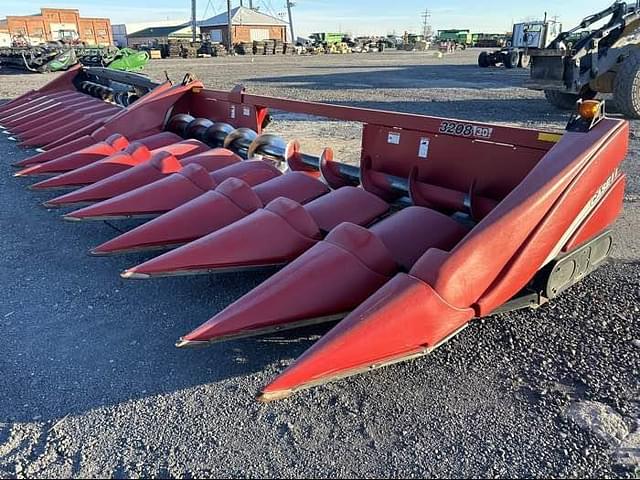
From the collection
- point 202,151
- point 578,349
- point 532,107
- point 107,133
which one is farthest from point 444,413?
point 532,107

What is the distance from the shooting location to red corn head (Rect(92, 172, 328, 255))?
8.25 feet

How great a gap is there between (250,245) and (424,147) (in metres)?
1.15

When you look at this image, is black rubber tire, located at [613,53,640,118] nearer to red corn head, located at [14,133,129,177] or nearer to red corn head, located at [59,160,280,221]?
red corn head, located at [59,160,280,221]

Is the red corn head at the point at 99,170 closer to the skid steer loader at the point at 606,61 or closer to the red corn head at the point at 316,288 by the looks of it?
the red corn head at the point at 316,288

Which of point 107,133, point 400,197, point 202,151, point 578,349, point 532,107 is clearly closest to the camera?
point 578,349

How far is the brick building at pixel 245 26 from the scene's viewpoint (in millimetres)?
54469

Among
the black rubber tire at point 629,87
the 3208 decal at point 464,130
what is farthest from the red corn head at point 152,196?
the black rubber tire at point 629,87

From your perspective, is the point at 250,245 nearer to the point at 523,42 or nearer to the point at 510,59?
the point at 523,42

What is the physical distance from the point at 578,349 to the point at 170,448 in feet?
5.17

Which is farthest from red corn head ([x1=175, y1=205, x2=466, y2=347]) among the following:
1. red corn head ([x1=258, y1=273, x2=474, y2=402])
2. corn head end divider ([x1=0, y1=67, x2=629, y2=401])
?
red corn head ([x1=258, y1=273, x2=474, y2=402])

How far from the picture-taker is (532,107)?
33.2 feet

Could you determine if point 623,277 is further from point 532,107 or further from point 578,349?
point 532,107

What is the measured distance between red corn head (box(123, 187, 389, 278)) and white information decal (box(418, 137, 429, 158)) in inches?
28.1

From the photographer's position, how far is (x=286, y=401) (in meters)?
1.87
